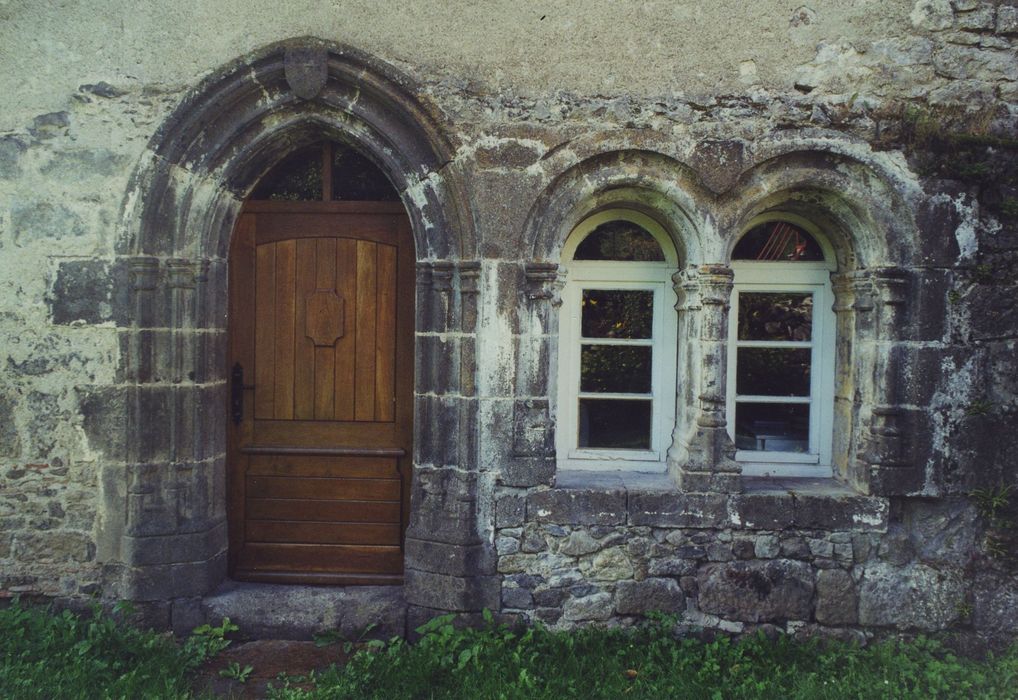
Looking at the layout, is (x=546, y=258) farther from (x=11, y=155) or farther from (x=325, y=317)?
(x=11, y=155)

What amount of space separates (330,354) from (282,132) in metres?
1.32

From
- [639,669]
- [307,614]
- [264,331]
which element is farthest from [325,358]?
[639,669]

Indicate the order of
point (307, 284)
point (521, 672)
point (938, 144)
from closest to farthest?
1. point (521, 672)
2. point (938, 144)
3. point (307, 284)

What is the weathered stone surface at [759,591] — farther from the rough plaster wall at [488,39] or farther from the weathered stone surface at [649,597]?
the rough plaster wall at [488,39]

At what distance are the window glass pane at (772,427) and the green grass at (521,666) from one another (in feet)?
3.71

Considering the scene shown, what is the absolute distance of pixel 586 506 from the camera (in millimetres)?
3916

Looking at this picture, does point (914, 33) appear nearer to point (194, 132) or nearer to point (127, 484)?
point (194, 132)

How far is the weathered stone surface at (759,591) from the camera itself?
153 inches

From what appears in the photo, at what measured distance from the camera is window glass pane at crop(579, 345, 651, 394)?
4312mm

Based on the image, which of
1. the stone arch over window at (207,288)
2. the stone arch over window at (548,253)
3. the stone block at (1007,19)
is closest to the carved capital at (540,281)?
the stone arch over window at (548,253)

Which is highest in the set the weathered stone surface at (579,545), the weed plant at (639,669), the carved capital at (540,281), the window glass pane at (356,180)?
the window glass pane at (356,180)

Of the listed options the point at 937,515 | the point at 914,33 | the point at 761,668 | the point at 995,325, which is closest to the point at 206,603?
the point at 761,668

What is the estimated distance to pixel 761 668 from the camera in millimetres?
3650

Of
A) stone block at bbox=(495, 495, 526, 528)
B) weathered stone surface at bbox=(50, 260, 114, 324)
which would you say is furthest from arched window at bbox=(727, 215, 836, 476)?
weathered stone surface at bbox=(50, 260, 114, 324)
